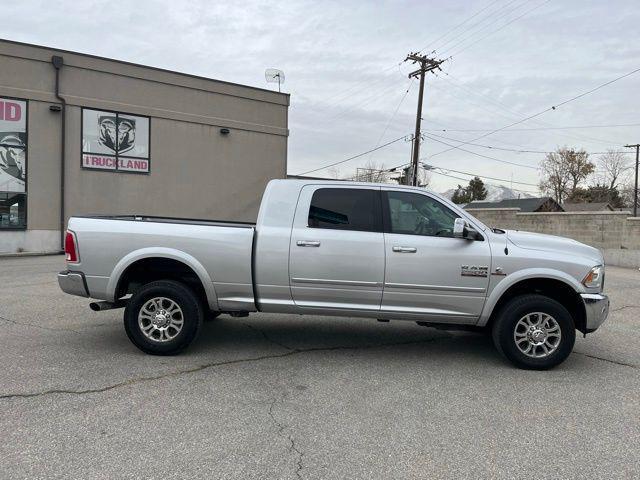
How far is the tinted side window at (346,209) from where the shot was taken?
5414mm

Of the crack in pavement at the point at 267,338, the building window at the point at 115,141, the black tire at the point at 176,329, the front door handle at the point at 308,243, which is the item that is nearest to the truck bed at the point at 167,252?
the black tire at the point at 176,329

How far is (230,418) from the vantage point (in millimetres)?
3900

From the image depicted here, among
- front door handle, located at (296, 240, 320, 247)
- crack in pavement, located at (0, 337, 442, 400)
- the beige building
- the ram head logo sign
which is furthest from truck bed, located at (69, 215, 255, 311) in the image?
the ram head logo sign

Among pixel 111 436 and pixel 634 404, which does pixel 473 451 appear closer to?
pixel 634 404

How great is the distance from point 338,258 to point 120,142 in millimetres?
15403

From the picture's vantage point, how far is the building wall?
18109 millimetres

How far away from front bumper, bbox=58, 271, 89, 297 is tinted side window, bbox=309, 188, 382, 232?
2497 mm

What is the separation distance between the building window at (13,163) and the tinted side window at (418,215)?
1552 cm

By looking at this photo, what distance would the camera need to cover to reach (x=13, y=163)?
1658 cm

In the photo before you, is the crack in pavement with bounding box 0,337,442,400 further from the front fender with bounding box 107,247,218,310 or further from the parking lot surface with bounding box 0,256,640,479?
the front fender with bounding box 107,247,218,310

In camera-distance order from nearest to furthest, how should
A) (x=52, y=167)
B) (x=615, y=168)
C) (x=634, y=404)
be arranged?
(x=634, y=404) → (x=52, y=167) → (x=615, y=168)

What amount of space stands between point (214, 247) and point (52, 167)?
47.0ft

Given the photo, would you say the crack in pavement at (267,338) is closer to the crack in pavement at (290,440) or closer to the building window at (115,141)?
the crack in pavement at (290,440)

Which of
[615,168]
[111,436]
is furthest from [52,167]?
[615,168]
